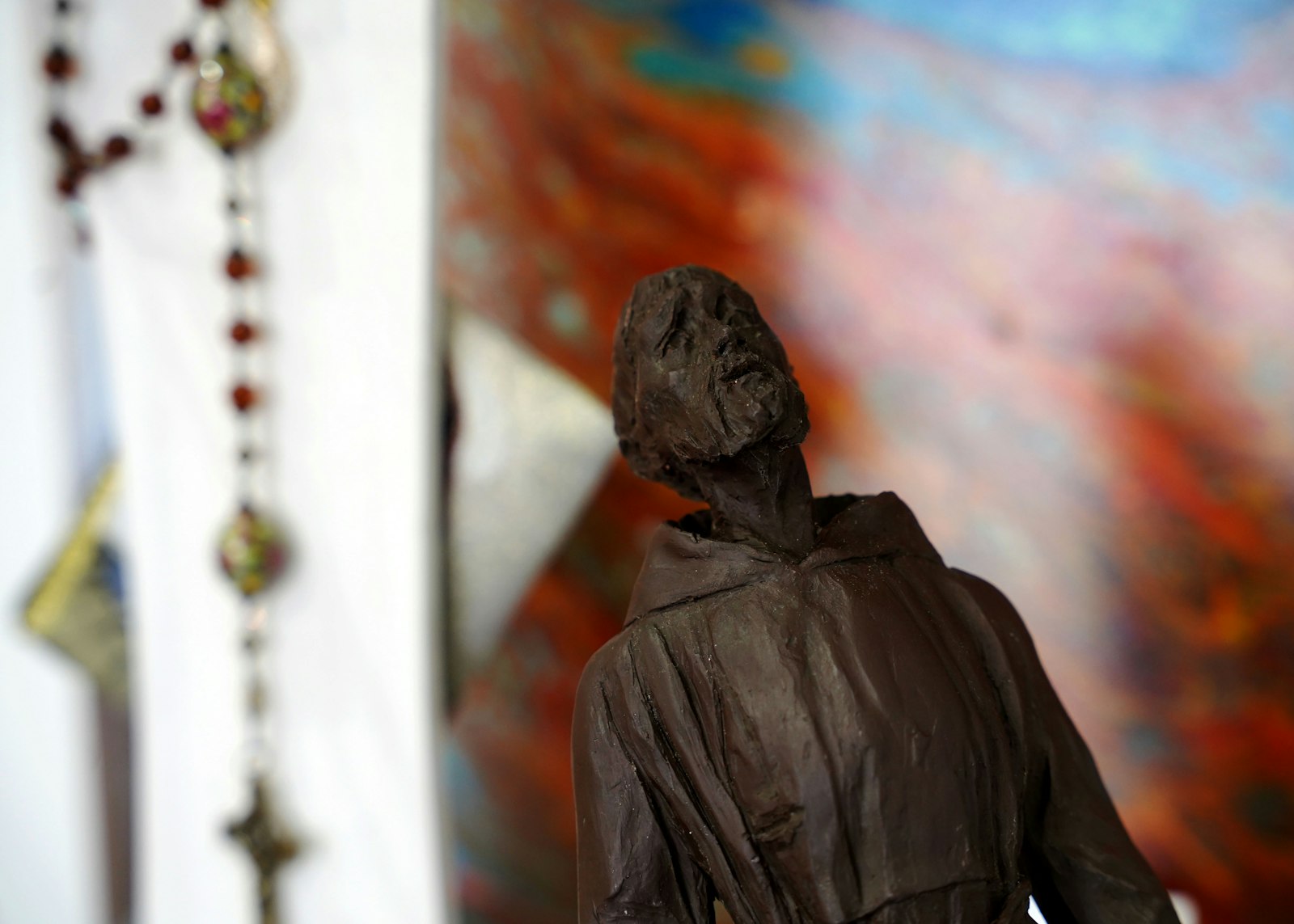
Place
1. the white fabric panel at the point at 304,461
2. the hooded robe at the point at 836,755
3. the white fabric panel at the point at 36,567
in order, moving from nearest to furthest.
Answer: the hooded robe at the point at 836,755, the white fabric panel at the point at 304,461, the white fabric panel at the point at 36,567

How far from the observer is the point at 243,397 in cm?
102

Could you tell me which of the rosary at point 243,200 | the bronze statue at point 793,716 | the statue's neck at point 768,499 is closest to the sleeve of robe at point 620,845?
the bronze statue at point 793,716

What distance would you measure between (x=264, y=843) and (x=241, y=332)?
1.44 feet

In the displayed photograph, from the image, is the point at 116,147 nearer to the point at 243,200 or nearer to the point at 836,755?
the point at 243,200

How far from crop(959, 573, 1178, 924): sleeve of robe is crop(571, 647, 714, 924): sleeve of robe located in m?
0.19

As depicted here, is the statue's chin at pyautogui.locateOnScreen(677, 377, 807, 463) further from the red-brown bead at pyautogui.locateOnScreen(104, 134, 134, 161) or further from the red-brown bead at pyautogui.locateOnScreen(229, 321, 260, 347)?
the red-brown bead at pyautogui.locateOnScreen(104, 134, 134, 161)

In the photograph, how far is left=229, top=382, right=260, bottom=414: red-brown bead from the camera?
101 cm

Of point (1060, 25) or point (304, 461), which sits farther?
point (1060, 25)

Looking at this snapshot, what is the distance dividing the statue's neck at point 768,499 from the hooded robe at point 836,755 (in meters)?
0.01

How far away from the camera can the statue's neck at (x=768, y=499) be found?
0.64m

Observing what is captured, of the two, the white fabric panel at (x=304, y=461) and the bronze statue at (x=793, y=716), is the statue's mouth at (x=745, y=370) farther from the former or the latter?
the white fabric panel at (x=304, y=461)

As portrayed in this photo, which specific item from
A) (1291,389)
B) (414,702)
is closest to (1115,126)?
(1291,389)

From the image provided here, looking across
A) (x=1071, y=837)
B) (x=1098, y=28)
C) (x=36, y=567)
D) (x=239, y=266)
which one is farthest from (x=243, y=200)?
(x=1098, y=28)

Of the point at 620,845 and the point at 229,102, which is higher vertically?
the point at 229,102
